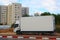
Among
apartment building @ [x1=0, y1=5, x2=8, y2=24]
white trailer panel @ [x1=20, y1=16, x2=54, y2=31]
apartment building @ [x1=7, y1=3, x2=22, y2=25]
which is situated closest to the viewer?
white trailer panel @ [x1=20, y1=16, x2=54, y2=31]

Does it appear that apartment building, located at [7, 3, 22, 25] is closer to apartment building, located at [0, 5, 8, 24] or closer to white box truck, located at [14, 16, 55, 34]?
apartment building, located at [0, 5, 8, 24]

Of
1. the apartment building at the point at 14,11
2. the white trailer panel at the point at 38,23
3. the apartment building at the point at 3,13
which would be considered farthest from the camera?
the apartment building at the point at 3,13

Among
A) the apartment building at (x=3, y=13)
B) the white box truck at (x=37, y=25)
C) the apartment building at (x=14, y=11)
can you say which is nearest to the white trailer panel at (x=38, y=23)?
the white box truck at (x=37, y=25)

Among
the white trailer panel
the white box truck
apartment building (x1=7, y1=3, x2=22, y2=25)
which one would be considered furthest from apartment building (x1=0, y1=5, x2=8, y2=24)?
the white trailer panel

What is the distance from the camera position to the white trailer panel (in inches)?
1485

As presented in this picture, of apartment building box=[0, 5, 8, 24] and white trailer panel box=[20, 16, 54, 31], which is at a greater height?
white trailer panel box=[20, 16, 54, 31]

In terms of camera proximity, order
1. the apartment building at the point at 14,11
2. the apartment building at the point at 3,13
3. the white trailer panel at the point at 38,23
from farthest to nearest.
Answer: the apartment building at the point at 3,13 → the apartment building at the point at 14,11 → the white trailer panel at the point at 38,23

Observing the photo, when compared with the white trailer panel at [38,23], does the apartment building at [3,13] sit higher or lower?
lower

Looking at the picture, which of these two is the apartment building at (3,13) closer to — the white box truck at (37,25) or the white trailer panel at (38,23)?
the white box truck at (37,25)

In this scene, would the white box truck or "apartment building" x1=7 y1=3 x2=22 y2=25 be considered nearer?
the white box truck

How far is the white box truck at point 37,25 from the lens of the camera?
3775 cm

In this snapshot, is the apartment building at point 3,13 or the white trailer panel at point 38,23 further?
the apartment building at point 3,13

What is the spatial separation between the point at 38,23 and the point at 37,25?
0.42 m

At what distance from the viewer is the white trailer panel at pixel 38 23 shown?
37719 mm
